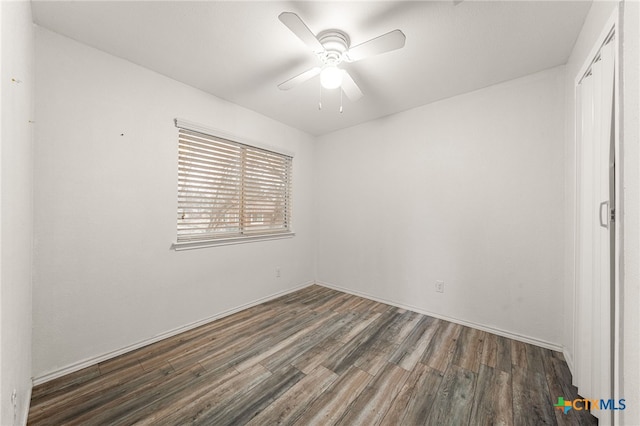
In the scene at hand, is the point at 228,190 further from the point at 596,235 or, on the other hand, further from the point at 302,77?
the point at 596,235

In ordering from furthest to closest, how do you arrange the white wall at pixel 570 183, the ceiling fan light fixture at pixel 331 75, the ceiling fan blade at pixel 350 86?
the ceiling fan blade at pixel 350 86 → the ceiling fan light fixture at pixel 331 75 → the white wall at pixel 570 183

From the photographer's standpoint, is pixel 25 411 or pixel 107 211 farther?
pixel 107 211

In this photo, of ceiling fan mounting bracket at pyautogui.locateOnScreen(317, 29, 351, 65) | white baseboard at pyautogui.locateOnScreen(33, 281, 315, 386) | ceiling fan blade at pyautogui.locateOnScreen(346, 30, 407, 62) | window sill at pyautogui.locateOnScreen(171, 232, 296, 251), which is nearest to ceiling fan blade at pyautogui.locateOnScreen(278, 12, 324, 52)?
ceiling fan mounting bracket at pyautogui.locateOnScreen(317, 29, 351, 65)

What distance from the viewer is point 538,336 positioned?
2.10 metres

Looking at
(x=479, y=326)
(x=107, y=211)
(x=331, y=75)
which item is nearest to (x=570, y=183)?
(x=479, y=326)

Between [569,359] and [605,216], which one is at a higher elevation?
[605,216]

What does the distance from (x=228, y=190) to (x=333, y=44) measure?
5.94 feet

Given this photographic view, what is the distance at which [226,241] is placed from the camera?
2.70 metres

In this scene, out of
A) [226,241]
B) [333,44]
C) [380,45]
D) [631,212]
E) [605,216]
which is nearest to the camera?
[631,212]

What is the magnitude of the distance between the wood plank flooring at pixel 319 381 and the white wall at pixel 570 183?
0.95 ft

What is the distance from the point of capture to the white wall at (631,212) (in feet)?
2.90

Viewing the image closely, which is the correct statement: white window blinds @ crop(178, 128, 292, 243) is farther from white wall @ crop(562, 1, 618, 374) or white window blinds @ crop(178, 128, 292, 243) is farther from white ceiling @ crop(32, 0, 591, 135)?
white wall @ crop(562, 1, 618, 374)

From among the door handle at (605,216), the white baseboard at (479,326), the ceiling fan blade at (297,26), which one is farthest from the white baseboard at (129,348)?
the door handle at (605,216)

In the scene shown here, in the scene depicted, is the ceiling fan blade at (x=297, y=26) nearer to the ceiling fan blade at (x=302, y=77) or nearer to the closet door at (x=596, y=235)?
the ceiling fan blade at (x=302, y=77)
